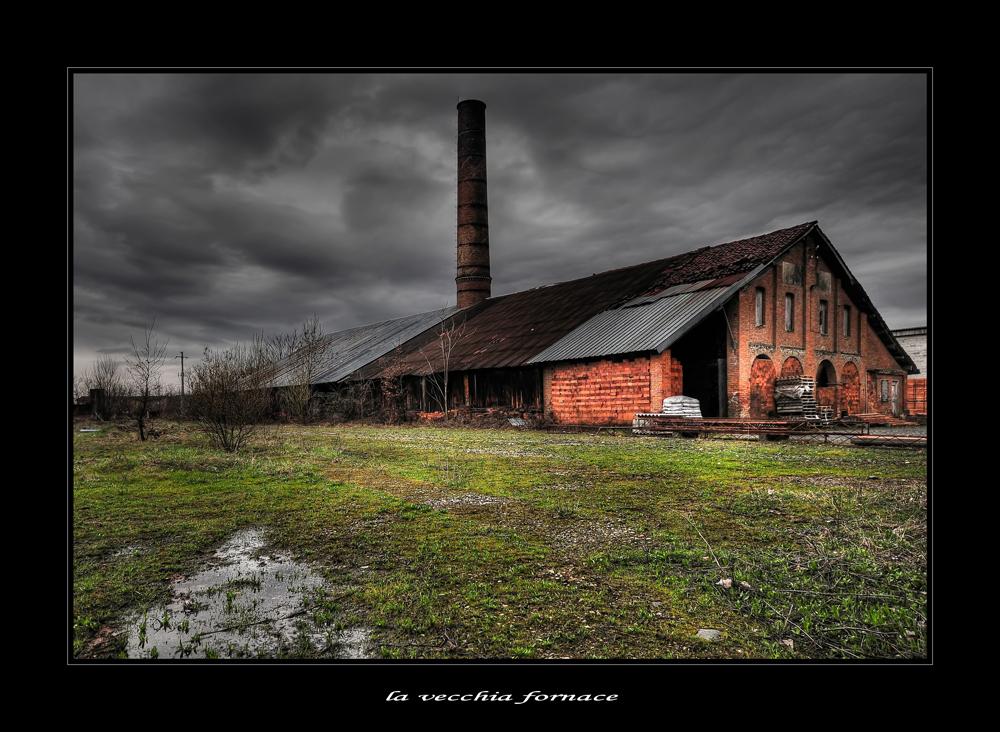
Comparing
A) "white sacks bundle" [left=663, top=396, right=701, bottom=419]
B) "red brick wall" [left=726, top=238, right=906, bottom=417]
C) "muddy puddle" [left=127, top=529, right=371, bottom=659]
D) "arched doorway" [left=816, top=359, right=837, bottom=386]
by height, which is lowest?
"muddy puddle" [left=127, top=529, right=371, bottom=659]

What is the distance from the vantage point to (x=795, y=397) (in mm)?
18516

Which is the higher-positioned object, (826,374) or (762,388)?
(826,374)

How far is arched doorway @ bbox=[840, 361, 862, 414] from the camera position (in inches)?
872

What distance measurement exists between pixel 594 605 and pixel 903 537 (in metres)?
2.71

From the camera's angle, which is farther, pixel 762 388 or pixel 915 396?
pixel 915 396

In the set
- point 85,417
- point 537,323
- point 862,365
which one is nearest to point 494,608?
point 537,323

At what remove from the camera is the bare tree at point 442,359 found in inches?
920

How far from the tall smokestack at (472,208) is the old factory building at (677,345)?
380cm

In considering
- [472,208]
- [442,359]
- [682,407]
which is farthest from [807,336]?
[472,208]

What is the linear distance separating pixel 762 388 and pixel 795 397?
42.8 inches

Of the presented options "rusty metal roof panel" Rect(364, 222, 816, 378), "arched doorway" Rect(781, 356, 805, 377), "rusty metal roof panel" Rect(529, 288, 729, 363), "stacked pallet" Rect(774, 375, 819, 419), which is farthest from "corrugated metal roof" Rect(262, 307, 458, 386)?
"stacked pallet" Rect(774, 375, 819, 419)

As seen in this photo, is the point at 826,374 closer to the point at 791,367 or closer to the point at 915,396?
the point at 791,367

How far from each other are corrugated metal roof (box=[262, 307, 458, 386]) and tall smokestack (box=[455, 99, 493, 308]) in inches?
Answer: 76.0

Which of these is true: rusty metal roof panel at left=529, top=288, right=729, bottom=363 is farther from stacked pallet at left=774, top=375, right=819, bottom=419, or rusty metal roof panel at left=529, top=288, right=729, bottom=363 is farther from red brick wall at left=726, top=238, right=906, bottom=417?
stacked pallet at left=774, top=375, right=819, bottom=419
